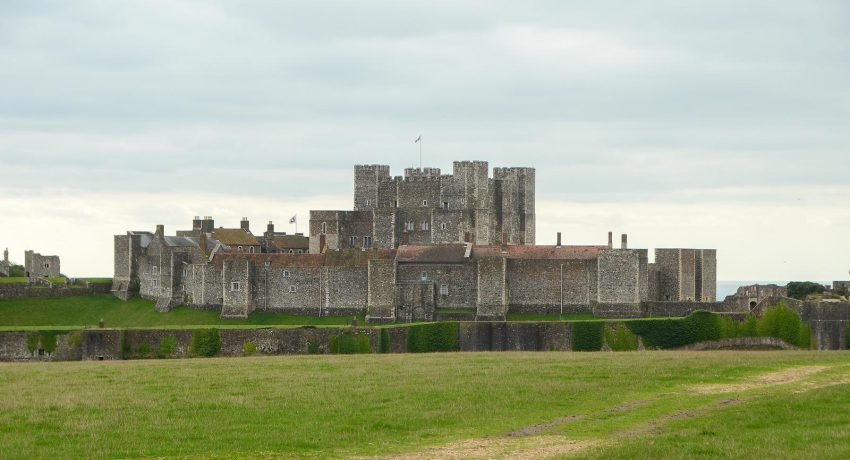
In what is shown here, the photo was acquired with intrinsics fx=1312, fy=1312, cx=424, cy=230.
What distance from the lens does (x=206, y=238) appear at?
95875 millimetres

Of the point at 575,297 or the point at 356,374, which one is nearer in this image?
the point at 356,374

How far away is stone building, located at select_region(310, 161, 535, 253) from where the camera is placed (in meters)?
Answer: 96.2

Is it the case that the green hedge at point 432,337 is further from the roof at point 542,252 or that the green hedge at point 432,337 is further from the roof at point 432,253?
the roof at point 542,252

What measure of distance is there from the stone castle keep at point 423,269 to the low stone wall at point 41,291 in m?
1.99

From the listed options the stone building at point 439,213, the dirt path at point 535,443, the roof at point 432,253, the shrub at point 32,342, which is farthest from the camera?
the stone building at point 439,213

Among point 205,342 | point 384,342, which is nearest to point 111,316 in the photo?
point 205,342

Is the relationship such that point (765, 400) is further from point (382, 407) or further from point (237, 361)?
point (237, 361)

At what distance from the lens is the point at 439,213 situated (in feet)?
316

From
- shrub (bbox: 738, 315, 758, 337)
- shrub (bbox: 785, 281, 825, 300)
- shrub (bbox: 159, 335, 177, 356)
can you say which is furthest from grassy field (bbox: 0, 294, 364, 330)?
shrub (bbox: 785, 281, 825, 300)

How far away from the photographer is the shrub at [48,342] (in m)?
65.2

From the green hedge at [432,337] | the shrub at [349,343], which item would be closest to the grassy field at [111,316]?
the green hedge at [432,337]

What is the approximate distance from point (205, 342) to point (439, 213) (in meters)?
34.8

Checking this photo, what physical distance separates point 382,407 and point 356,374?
9167 millimetres

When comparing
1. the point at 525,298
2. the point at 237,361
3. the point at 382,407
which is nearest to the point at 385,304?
the point at 525,298
